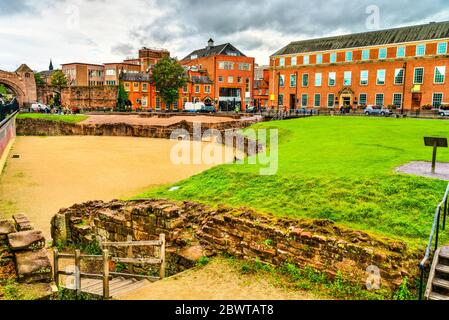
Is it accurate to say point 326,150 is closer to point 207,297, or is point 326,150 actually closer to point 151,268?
point 151,268

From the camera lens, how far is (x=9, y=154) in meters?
32.7

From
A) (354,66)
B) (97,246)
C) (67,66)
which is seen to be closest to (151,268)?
(97,246)

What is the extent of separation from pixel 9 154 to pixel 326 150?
26835mm

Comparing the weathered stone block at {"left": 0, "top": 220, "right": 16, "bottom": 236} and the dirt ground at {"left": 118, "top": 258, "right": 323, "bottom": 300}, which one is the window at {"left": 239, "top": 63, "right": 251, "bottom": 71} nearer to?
the weathered stone block at {"left": 0, "top": 220, "right": 16, "bottom": 236}

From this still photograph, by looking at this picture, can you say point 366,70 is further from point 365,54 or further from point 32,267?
point 32,267

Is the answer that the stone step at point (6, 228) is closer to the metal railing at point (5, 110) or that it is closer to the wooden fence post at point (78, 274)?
the wooden fence post at point (78, 274)

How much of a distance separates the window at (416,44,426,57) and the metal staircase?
55.1 m

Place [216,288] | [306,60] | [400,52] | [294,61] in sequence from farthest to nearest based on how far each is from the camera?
1. [294,61]
2. [306,60]
3. [400,52]
4. [216,288]

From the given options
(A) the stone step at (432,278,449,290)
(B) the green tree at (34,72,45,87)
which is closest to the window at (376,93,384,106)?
(A) the stone step at (432,278,449,290)

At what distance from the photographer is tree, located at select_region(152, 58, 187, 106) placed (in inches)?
2714

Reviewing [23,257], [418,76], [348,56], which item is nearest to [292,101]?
[348,56]

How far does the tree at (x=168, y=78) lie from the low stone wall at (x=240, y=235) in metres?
57.1

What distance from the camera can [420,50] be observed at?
54781 mm

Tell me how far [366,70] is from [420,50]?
809cm
